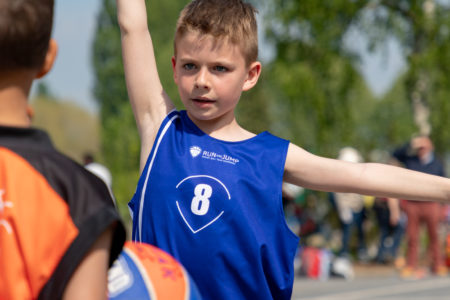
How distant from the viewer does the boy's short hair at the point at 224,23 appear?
9.86ft

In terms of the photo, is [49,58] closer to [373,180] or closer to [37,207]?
[37,207]

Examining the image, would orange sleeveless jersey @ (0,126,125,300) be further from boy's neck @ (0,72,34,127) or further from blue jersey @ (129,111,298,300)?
blue jersey @ (129,111,298,300)

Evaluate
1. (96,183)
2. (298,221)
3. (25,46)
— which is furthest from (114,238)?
(298,221)

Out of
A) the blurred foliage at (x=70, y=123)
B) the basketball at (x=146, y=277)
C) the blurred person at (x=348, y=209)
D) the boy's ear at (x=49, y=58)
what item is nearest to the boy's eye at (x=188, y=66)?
the basketball at (x=146, y=277)

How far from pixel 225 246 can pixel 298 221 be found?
590 inches

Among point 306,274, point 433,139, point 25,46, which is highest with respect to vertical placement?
point 25,46

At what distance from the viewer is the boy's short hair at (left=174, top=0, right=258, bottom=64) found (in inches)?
118

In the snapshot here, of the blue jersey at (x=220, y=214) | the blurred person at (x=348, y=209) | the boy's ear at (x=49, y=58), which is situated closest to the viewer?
the boy's ear at (x=49, y=58)

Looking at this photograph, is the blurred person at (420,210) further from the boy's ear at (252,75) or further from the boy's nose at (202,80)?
the boy's nose at (202,80)

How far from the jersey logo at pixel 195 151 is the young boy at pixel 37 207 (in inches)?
50.0

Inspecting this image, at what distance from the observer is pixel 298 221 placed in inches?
699

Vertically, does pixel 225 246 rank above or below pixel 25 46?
below

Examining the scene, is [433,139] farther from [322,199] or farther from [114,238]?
[114,238]

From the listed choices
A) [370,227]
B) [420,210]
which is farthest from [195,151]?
[370,227]
